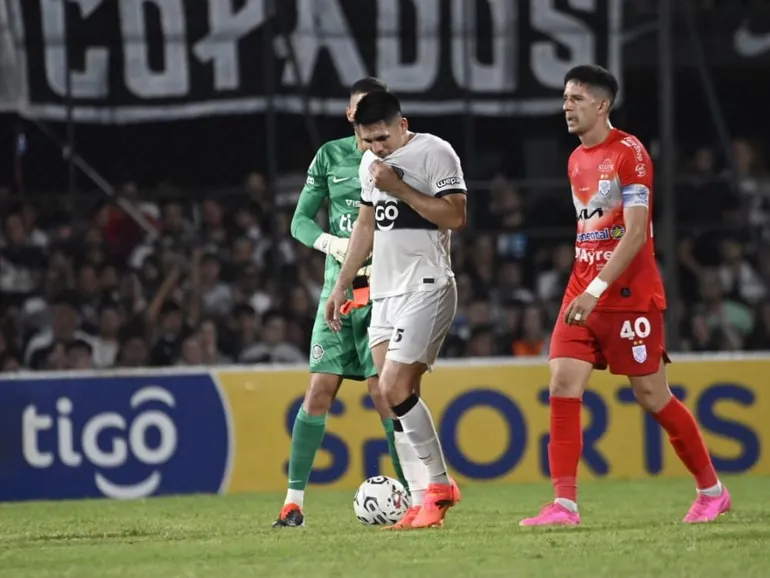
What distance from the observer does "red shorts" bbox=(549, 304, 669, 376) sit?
674 cm

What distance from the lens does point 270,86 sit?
11984mm

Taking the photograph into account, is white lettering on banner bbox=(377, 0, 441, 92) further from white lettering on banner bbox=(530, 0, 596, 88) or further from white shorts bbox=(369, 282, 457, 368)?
white shorts bbox=(369, 282, 457, 368)

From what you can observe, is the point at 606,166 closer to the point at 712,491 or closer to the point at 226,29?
the point at 712,491

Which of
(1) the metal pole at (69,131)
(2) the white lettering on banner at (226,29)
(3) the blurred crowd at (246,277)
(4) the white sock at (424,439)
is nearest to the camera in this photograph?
(4) the white sock at (424,439)

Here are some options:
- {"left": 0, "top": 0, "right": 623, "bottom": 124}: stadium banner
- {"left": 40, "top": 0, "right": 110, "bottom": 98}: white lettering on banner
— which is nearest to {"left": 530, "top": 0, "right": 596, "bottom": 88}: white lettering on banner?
{"left": 0, "top": 0, "right": 623, "bottom": 124}: stadium banner

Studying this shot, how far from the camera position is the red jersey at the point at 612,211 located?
6.63 metres

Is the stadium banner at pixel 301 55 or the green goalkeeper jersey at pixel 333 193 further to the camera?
the stadium banner at pixel 301 55

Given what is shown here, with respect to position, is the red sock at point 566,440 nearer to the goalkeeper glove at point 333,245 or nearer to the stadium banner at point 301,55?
the goalkeeper glove at point 333,245

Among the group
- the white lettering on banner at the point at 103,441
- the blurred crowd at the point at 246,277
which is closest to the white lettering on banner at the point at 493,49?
the blurred crowd at the point at 246,277

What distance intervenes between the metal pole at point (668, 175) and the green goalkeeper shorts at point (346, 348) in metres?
3.97

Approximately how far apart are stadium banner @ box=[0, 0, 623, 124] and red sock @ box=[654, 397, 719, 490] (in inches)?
226

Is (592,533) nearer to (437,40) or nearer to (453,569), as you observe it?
(453,569)

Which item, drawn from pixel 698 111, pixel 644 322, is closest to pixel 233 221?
pixel 698 111

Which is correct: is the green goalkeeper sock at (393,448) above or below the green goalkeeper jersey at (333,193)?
below
